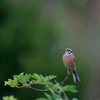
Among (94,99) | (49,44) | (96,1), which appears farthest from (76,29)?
(49,44)

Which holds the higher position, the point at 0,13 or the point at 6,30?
the point at 0,13

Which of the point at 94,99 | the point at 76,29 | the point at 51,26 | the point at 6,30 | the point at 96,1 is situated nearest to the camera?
the point at 6,30

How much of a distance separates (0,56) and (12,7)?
67.1 inches

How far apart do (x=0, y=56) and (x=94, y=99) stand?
8107 millimetres

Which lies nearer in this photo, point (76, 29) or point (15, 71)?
point (15, 71)

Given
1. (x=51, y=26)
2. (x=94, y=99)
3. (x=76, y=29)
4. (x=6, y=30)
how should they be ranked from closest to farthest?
(x=6, y=30) < (x=51, y=26) < (x=94, y=99) < (x=76, y=29)

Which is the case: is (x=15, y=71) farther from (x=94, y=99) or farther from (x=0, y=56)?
(x=94, y=99)

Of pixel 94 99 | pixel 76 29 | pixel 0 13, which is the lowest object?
pixel 94 99

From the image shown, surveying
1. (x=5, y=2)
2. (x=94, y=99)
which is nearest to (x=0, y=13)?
(x=5, y=2)

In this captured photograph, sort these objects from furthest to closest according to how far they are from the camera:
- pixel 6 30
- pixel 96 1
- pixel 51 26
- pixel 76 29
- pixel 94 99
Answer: pixel 96 1, pixel 76 29, pixel 94 99, pixel 51 26, pixel 6 30

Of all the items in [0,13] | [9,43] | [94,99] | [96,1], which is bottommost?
[94,99]

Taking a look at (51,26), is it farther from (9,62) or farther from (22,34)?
(9,62)

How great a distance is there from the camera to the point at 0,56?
23.6 ft

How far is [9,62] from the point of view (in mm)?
7258
